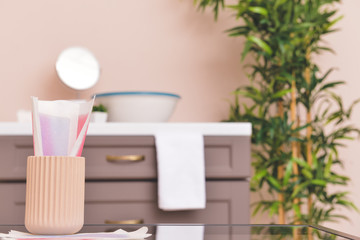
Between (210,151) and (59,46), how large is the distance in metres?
1.14

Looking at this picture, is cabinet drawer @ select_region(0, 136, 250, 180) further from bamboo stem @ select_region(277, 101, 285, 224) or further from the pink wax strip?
the pink wax strip

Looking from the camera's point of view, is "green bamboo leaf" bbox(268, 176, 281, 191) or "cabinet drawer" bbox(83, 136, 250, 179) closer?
"cabinet drawer" bbox(83, 136, 250, 179)

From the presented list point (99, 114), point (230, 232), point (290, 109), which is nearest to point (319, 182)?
point (290, 109)

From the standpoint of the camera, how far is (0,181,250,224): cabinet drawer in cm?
180

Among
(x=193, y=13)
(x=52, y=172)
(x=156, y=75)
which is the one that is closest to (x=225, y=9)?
(x=193, y=13)

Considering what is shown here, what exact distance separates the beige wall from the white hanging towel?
27.4 inches

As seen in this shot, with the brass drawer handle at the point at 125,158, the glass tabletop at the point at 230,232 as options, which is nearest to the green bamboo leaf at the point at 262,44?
the brass drawer handle at the point at 125,158

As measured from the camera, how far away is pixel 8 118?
2422 mm

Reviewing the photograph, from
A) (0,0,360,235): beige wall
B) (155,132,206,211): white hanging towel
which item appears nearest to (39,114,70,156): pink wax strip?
(155,132,206,211): white hanging towel

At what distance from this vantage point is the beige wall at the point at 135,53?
2.45 meters

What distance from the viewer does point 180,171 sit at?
180 cm

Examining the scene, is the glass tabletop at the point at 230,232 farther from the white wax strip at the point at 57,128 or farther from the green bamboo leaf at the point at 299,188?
the green bamboo leaf at the point at 299,188

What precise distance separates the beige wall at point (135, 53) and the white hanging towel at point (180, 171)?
0.70 meters

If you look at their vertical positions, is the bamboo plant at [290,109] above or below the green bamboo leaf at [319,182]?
above
